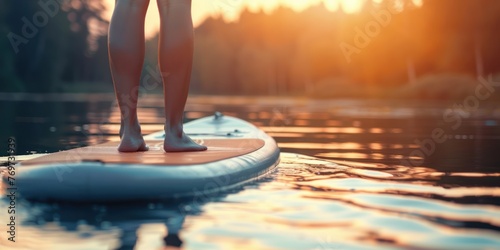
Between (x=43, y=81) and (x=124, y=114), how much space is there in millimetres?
45124

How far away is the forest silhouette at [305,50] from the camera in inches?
1284

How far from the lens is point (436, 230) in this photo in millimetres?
2676

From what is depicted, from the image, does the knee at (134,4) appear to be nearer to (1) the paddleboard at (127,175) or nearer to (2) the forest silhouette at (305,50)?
(1) the paddleboard at (127,175)

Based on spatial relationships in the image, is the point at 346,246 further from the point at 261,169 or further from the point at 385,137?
the point at 385,137

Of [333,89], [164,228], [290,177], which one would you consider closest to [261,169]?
[290,177]

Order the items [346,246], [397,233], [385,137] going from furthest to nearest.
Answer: [385,137] → [397,233] → [346,246]

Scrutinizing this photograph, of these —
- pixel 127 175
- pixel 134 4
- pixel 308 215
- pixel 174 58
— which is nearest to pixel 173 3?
pixel 134 4

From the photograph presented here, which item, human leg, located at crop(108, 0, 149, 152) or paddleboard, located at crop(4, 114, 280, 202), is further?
human leg, located at crop(108, 0, 149, 152)

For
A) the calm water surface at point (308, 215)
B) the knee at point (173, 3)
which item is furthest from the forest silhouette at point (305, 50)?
the calm water surface at point (308, 215)

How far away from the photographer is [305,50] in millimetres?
57656

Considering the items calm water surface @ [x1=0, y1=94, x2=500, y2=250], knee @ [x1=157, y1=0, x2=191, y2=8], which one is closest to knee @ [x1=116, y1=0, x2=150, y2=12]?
knee @ [x1=157, y1=0, x2=191, y2=8]

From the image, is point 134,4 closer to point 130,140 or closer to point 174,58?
point 174,58

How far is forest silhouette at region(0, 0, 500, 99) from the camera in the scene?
32.6 m

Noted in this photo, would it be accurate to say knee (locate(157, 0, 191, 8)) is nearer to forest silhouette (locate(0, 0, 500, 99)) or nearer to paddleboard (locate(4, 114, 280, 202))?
paddleboard (locate(4, 114, 280, 202))
